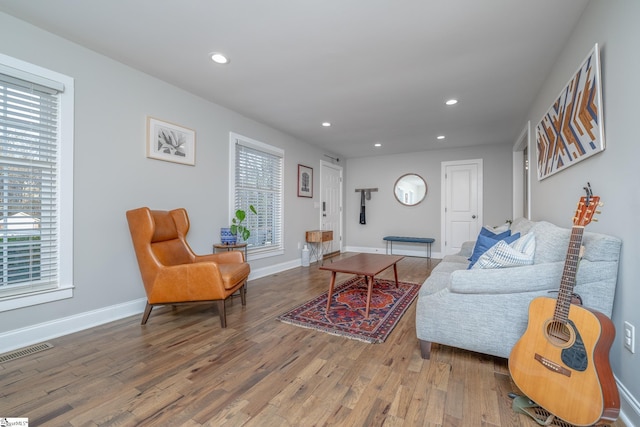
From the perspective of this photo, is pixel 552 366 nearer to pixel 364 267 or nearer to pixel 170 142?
pixel 364 267

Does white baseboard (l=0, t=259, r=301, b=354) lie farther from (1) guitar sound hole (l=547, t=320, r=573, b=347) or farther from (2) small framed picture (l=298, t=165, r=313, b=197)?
(1) guitar sound hole (l=547, t=320, r=573, b=347)

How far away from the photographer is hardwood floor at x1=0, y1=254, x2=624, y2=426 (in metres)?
1.38

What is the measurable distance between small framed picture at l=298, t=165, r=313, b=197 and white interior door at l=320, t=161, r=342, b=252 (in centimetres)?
44

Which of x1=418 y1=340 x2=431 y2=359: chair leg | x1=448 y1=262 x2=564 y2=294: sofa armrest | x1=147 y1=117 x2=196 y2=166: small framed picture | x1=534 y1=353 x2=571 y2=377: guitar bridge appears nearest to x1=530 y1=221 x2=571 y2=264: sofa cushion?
x1=448 y1=262 x2=564 y2=294: sofa armrest

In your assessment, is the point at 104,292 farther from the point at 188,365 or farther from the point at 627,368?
the point at 627,368

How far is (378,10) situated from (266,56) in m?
1.05

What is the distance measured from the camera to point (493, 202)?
18.1ft

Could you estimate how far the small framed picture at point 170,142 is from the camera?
2.88 m

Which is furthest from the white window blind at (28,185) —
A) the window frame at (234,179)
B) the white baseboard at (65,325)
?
the window frame at (234,179)

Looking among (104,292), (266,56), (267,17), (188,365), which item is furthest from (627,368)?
(104,292)

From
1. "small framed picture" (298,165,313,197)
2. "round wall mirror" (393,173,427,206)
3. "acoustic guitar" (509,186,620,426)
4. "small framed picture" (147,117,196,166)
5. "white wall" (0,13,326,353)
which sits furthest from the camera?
"round wall mirror" (393,173,427,206)

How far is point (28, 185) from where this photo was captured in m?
2.12

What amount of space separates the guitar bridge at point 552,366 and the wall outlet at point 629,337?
1.25 feet

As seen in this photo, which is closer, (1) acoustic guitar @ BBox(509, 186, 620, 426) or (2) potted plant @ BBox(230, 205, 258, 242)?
(1) acoustic guitar @ BBox(509, 186, 620, 426)
